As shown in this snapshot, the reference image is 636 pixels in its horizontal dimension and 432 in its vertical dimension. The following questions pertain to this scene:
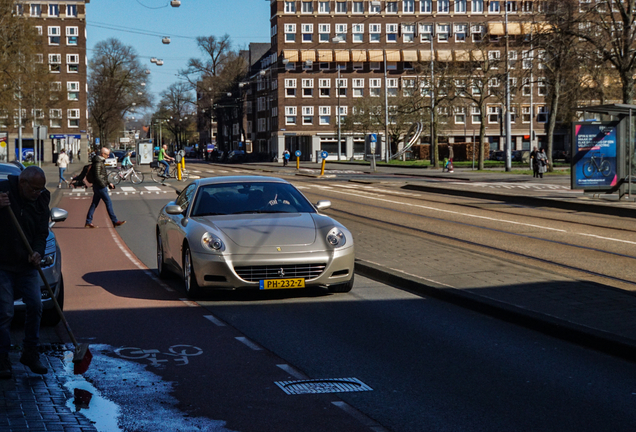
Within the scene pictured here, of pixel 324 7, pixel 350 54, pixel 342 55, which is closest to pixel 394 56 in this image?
pixel 350 54

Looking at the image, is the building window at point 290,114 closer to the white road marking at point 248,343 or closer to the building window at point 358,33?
the building window at point 358,33

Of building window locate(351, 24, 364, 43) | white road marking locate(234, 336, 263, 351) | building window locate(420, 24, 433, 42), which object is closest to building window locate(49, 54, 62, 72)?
building window locate(351, 24, 364, 43)

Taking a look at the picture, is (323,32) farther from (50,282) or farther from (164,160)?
(50,282)

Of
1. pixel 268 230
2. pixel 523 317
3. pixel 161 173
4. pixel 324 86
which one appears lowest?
pixel 523 317

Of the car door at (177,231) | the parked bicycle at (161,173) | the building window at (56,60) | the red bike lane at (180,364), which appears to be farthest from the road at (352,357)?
the building window at (56,60)

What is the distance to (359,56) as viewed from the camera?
327 ft

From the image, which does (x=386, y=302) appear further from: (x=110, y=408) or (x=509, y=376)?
(x=110, y=408)

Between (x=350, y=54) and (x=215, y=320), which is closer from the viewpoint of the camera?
(x=215, y=320)

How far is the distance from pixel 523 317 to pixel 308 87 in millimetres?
94169

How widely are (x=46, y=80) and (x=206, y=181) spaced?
130ft

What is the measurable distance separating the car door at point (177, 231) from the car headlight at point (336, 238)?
5.74 feet

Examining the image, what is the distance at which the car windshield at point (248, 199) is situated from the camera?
10.3m

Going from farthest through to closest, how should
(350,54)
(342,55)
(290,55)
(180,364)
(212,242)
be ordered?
(350,54) → (342,55) → (290,55) → (212,242) → (180,364)

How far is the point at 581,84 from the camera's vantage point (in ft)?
125
